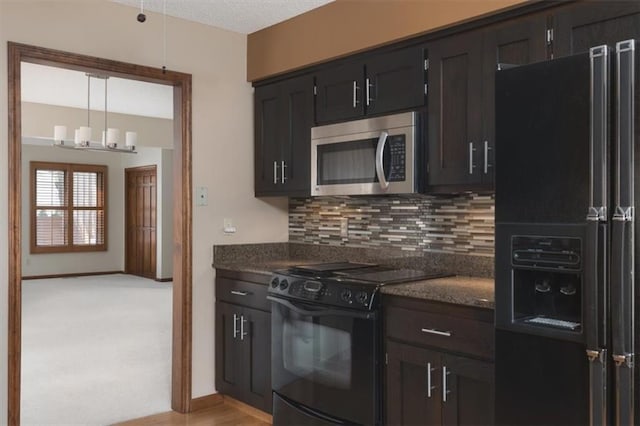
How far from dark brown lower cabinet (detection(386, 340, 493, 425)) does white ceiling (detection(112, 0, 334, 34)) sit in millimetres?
2074

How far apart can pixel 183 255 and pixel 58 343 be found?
101 inches

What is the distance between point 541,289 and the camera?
6.58ft

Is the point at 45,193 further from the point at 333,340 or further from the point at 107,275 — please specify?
the point at 333,340

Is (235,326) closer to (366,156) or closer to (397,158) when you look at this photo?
(366,156)

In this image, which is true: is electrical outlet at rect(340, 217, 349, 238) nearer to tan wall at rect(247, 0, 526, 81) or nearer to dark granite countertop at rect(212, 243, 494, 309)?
dark granite countertop at rect(212, 243, 494, 309)

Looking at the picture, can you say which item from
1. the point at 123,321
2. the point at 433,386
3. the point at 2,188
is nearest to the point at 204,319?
the point at 2,188

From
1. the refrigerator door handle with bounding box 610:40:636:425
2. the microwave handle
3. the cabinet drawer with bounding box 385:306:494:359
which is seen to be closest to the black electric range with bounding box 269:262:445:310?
the cabinet drawer with bounding box 385:306:494:359

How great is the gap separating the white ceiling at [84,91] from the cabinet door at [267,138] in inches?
86.6

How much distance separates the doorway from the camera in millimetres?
2938

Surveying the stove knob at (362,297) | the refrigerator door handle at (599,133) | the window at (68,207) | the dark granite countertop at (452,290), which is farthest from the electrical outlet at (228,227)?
the window at (68,207)

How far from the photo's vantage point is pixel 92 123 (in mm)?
7227

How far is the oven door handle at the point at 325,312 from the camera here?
2.62 meters

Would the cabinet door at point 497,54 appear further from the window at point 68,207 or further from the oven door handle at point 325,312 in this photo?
the window at point 68,207

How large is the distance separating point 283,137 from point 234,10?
2.77ft
